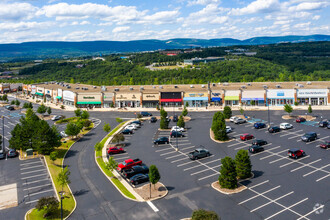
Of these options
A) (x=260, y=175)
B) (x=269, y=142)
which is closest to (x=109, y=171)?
(x=260, y=175)

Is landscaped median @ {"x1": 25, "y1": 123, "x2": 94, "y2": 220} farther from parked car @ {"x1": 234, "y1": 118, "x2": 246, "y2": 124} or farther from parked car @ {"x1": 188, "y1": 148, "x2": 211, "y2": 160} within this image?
parked car @ {"x1": 234, "y1": 118, "x2": 246, "y2": 124}

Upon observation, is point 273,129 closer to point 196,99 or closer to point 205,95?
point 205,95

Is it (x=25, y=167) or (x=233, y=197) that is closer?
(x=233, y=197)

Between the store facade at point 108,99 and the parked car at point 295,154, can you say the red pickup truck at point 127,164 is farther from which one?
the store facade at point 108,99

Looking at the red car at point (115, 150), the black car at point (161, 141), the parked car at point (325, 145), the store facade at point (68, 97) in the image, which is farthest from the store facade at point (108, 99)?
the parked car at point (325, 145)

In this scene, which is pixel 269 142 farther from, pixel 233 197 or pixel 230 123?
pixel 233 197

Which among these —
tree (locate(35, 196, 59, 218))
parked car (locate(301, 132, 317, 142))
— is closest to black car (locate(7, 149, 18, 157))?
tree (locate(35, 196, 59, 218))

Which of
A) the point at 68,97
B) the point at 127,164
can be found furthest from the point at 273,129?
the point at 68,97
